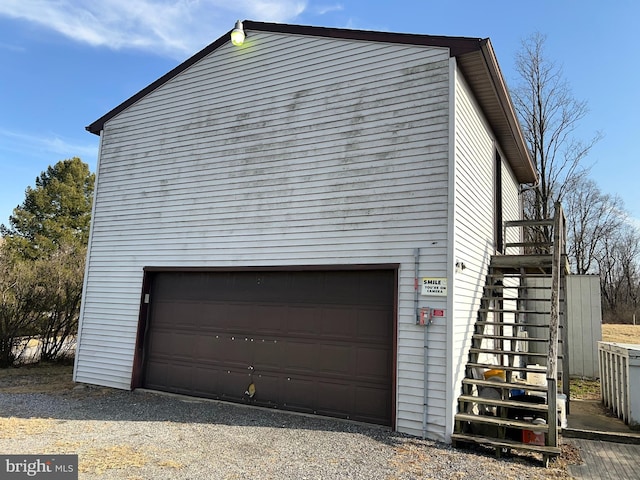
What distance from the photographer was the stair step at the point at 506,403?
512 cm

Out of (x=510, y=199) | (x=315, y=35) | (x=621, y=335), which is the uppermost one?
(x=315, y=35)

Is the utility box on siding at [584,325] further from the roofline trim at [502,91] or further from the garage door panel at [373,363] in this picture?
the garage door panel at [373,363]

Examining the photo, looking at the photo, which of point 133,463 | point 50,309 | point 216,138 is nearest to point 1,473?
point 133,463

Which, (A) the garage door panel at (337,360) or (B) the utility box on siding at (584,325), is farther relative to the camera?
(B) the utility box on siding at (584,325)

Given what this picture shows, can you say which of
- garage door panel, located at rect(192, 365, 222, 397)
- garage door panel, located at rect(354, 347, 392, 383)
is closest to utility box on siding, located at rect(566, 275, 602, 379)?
garage door panel, located at rect(354, 347, 392, 383)

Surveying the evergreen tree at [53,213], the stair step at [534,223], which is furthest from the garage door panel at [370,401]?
the evergreen tree at [53,213]

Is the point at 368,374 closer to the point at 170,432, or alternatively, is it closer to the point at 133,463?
the point at 170,432

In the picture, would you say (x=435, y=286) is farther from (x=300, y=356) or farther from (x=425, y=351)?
(x=300, y=356)

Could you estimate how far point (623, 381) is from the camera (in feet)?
21.3

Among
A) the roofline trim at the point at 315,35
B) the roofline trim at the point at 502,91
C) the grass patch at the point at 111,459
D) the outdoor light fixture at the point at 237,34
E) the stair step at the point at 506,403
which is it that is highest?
the outdoor light fixture at the point at 237,34

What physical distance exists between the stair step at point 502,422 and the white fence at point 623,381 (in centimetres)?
225

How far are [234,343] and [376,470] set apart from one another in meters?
3.62

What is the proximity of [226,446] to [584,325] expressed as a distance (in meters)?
10.6

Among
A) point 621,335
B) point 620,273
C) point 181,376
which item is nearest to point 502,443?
point 181,376
